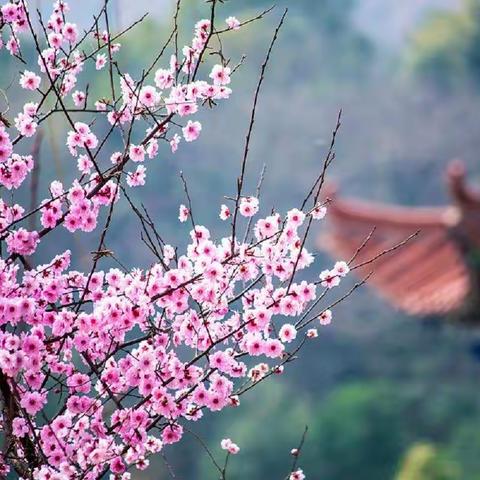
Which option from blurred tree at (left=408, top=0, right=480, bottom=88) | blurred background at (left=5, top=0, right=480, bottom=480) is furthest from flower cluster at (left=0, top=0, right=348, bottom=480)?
blurred tree at (left=408, top=0, right=480, bottom=88)

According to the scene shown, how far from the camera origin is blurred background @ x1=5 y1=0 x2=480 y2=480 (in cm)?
1379

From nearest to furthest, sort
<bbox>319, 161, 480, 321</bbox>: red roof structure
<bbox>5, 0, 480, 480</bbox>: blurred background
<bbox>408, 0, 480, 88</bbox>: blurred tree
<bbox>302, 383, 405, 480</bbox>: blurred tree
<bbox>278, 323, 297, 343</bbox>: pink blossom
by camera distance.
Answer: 1. <bbox>278, 323, 297, 343</bbox>: pink blossom
2. <bbox>319, 161, 480, 321</bbox>: red roof structure
3. <bbox>302, 383, 405, 480</bbox>: blurred tree
4. <bbox>5, 0, 480, 480</bbox>: blurred background
5. <bbox>408, 0, 480, 88</bbox>: blurred tree

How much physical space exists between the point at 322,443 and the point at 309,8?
10.8 metres

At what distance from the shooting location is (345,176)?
18.6m

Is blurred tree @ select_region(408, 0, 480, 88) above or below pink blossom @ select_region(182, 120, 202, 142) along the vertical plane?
above

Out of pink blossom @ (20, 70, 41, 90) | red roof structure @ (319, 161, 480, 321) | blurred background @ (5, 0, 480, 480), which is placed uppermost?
blurred background @ (5, 0, 480, 480)

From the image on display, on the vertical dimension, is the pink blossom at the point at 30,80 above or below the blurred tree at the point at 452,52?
below

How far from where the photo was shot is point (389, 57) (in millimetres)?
22875

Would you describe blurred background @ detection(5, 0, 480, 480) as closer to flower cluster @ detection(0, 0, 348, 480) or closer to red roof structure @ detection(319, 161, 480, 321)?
red roof structure @ detection(319, 161, 480, 321)

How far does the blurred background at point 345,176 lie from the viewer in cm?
1379

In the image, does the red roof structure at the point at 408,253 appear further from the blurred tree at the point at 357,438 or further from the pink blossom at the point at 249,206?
the blurred tree at the point at 357,438

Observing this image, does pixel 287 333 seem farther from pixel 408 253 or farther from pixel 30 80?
pixel 408 253

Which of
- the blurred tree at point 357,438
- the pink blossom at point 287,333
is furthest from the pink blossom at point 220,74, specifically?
the blurred tree at point 357,438

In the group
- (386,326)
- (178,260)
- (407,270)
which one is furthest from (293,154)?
(178,260)
